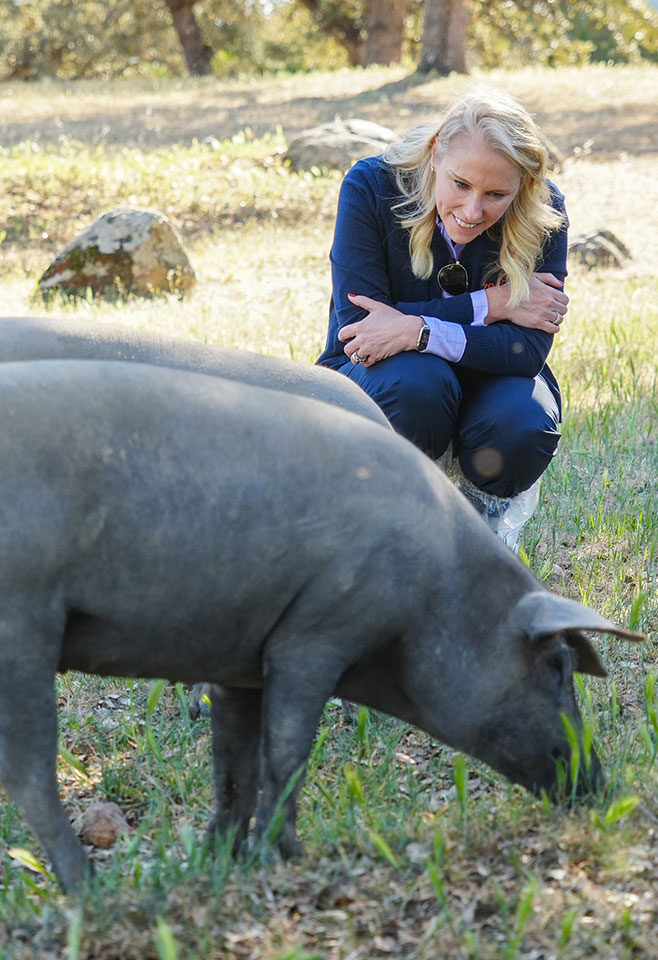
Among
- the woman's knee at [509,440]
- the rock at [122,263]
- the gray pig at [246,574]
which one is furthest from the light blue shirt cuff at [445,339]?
the rock at [122,263]

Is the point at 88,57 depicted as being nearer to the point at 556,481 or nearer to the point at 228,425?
the point at 556,481

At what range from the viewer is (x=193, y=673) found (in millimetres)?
2783

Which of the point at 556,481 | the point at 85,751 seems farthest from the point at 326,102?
the point at 85,751

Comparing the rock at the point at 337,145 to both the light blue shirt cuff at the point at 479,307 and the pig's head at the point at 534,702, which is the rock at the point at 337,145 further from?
the pig's head at the point at 534,702

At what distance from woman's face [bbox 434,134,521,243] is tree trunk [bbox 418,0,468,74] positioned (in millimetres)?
19188

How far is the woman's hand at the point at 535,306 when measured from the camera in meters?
4.66

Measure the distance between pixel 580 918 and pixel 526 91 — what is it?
19581 millimetres

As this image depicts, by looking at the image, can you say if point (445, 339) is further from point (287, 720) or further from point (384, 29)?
point (384, 29)

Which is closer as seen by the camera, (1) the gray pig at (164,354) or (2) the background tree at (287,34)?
(1) the gray pig at (164,354)

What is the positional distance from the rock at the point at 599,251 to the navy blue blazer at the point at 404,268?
6453 millimetres

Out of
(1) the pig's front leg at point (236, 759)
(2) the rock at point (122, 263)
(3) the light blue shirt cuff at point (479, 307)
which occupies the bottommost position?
(2) the rock at point (122, 263)

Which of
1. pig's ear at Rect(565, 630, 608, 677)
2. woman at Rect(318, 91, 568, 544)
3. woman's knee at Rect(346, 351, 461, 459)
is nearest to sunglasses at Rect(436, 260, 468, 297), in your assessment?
woman at Rect(318, 91, 568, 544)

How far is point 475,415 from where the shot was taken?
15.3ft

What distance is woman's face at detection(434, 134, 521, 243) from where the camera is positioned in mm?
4188
